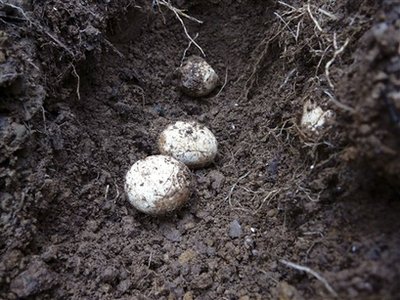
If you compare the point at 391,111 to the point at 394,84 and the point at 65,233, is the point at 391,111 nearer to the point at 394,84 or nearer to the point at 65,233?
the point at 394,84

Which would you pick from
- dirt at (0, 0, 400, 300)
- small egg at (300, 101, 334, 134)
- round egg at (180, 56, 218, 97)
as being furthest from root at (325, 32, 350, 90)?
round egg at (180, 56, 218, 97)

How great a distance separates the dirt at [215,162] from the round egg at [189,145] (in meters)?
0.09

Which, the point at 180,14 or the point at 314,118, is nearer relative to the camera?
the point at 314,118

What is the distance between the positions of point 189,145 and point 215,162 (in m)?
0.19

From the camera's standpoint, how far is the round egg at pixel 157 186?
2.05 meters

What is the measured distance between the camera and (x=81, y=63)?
2270 millimetres

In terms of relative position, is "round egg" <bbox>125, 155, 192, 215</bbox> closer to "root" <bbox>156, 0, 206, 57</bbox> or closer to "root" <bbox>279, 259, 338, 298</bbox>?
"root" <bbox>279, 259, 338, 298</bbox>

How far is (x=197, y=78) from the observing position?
2.58 m

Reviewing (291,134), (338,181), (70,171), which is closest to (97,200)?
(70,171)

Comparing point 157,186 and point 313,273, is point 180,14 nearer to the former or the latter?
point 157,186

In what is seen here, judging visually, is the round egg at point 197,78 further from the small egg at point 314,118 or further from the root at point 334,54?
the root at point 334,54

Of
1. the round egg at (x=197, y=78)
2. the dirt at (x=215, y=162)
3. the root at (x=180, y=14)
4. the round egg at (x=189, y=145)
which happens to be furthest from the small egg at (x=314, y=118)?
the root at (x=180, y=14)

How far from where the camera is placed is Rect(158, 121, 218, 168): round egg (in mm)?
2262

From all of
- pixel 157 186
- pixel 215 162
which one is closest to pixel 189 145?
pixel 215 162
